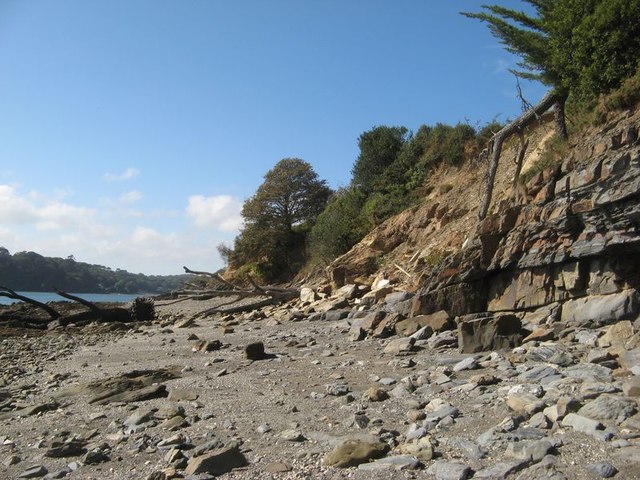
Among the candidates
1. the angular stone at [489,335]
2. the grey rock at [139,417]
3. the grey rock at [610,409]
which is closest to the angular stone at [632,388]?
the grey rock at [610,409]

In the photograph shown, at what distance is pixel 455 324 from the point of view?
31.0 ft

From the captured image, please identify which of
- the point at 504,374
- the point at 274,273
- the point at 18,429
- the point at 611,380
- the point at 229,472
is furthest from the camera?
the point at 274,273

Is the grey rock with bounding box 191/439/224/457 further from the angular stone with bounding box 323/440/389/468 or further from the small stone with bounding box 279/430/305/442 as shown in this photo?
the angular stone with bounding box 323/440/389/468

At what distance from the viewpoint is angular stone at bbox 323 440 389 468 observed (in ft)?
13.8

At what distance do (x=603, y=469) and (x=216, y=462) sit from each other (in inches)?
112

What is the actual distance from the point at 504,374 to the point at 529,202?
16.7 feet

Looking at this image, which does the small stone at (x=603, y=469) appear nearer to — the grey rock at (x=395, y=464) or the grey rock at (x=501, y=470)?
the grey rock at (x=501, y=470)

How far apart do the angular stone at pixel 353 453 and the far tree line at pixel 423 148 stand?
9.16 m

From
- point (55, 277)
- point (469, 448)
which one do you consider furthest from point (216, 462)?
point (55, 277)

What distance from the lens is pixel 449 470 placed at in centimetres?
382

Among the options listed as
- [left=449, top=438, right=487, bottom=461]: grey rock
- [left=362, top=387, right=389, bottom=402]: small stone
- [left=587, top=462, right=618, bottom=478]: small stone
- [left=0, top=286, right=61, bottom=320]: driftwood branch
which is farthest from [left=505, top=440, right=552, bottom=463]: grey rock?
[left=0, top=286, right=61, bottom=320]: driftwood branch

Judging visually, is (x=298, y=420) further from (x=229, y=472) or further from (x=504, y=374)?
(x=504, y=374)

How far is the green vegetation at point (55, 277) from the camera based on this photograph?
62.3 m

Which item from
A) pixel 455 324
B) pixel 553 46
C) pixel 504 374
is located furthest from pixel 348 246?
pixel 504 374
